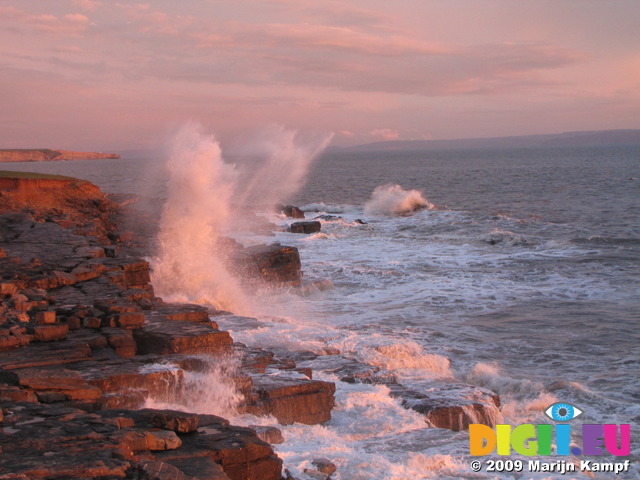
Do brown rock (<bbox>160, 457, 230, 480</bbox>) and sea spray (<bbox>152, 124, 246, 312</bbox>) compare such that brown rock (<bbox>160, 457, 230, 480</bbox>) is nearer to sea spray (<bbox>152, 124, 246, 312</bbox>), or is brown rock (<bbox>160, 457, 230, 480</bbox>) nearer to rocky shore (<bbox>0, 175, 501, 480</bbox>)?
rocky shore (<bbox>0, 175, 501, 480</bbox>)

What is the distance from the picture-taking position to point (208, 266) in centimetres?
1599

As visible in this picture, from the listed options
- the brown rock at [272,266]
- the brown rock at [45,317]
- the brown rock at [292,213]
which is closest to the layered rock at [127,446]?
the brown rock at [45,317]

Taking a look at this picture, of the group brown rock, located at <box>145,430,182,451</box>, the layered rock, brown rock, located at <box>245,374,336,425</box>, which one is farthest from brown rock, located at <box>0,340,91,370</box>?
brown rock, located at <box>145,430,182,451</box>

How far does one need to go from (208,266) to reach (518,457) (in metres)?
10.1

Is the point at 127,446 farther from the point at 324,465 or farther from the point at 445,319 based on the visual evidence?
the point at 445,319

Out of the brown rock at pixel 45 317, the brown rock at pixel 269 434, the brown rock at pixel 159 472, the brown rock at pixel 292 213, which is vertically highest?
the brown rock at pixel 45 317

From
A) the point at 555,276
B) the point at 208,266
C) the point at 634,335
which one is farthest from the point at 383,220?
the point at 634,335

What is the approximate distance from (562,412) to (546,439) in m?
1.36

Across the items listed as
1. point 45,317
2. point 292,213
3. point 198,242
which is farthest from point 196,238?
point 292,213

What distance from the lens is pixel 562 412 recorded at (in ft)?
29.3

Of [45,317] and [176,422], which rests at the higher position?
[45,317]

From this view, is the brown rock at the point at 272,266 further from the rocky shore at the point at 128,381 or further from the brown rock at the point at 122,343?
the brown rock at the point at 122,343

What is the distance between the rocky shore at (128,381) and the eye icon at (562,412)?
0.74 metres

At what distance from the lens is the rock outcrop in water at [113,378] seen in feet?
16.3
